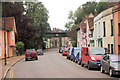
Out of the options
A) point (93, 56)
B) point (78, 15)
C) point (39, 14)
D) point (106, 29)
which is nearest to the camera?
point (93, 56)

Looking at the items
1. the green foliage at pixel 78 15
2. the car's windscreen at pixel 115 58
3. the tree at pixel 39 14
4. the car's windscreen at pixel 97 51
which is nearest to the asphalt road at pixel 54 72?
the car's windscreen at pixel 115 58

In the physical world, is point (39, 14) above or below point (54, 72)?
above

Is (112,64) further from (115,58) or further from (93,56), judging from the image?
(93,56)

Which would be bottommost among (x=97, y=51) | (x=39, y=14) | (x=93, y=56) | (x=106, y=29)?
(x=93, y=56)

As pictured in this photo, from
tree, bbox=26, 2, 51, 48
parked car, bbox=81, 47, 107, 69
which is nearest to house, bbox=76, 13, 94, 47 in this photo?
tree, bbox=26, 2, 51, 48

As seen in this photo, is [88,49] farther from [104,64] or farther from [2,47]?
[2,47]

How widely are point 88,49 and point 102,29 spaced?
13.8m

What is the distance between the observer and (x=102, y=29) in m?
33.0

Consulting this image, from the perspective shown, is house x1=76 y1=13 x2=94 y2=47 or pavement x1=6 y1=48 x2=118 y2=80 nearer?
pavement x1=6 y1=48 x2=118 y2=80

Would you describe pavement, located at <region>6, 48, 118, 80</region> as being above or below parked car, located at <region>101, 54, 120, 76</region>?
below

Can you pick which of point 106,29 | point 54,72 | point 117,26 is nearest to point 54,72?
point 54,72

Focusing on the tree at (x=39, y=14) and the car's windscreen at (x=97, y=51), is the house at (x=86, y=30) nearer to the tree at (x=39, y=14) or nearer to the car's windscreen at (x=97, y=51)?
the tree at (x=39, y=14)

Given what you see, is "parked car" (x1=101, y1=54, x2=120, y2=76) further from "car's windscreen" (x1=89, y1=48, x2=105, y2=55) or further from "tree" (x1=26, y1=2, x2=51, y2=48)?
"tree" (x1=26, y1=2, x2=51, y2=48)

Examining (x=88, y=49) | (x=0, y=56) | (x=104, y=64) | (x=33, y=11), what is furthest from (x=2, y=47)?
(x=33, y=11)
